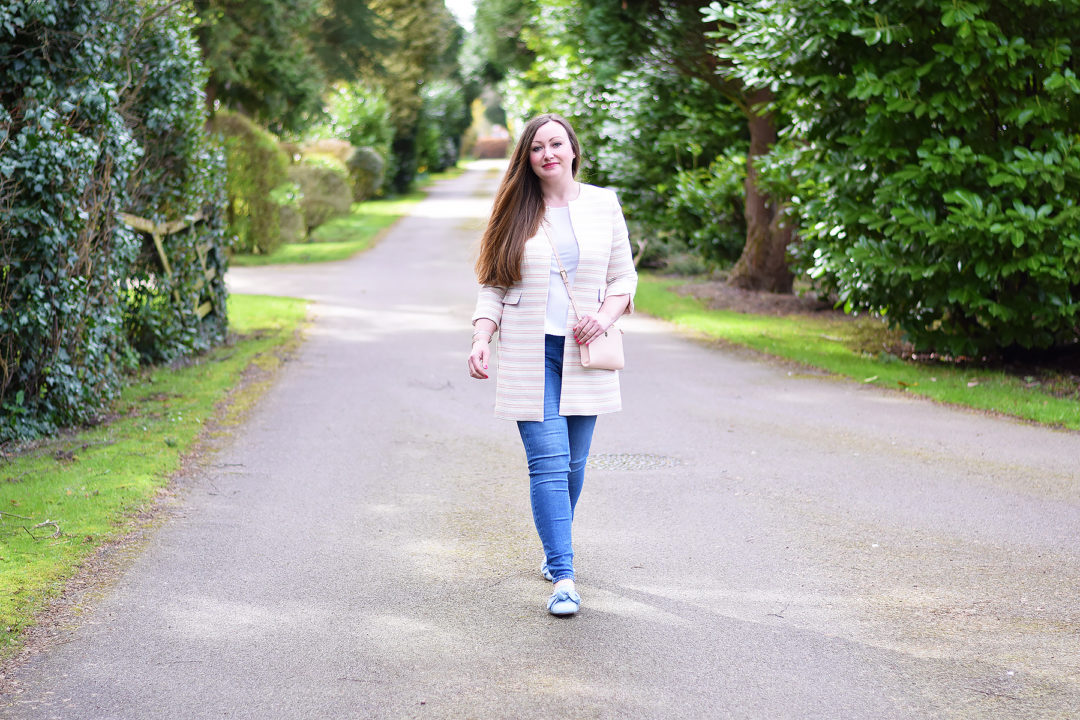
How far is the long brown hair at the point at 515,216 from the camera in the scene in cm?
468

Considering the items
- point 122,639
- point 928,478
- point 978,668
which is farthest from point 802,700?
point 928,478

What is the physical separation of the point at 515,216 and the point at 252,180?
19.5 m

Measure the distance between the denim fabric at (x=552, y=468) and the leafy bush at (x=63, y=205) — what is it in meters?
3.96

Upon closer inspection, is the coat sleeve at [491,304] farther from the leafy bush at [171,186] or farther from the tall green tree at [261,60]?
the tall green tree at [261,60]

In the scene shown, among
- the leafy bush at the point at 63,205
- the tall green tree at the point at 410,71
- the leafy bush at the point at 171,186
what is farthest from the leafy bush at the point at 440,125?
the leafy bush at the point at 63,205

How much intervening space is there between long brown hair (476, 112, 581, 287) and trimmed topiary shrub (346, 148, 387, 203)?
102 feet

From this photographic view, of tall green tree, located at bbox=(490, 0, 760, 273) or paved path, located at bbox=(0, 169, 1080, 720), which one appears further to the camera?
tall green tree, located at bbox=(490, 0, 760, 273)

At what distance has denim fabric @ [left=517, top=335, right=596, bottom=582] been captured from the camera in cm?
462

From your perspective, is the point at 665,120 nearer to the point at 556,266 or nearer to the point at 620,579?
the point at 556,266

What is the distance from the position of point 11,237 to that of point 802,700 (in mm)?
5685

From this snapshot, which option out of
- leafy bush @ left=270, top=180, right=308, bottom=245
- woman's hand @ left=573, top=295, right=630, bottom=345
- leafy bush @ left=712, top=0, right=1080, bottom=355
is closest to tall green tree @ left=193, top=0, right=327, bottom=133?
leafy bush @ left=270, top=180, right=308, bottom=245

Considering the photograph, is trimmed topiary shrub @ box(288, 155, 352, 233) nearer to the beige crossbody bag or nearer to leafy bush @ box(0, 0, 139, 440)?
leafy bush @ box(0, 0, 139, 440)

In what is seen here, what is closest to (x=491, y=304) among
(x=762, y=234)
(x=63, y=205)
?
(x=63, y=205)

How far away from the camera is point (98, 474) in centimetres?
661
